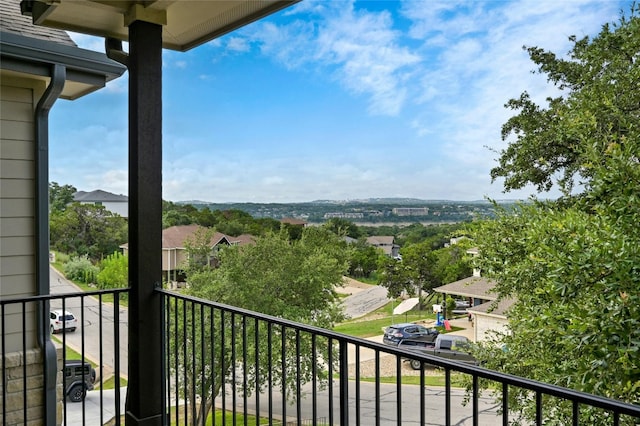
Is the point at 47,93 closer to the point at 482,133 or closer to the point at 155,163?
the point at 155,163

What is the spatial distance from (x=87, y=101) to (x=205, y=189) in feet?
21.7

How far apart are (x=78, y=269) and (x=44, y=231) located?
7234 millimetres

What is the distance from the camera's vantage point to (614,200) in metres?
4.79

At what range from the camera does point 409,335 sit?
16172 millimetres

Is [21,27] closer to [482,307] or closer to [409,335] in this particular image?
[482,307]

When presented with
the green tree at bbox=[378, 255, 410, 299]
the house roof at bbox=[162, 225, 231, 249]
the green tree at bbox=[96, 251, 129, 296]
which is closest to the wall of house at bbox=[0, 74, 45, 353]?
the green tree at bbox=[96, 251, 129, 296]

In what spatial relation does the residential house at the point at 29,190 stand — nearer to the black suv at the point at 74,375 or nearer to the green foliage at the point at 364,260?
the black suv at the point at 74,375

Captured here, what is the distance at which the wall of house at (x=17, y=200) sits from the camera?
2928mm

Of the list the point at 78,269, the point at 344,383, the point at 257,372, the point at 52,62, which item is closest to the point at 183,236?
the point at 78,269

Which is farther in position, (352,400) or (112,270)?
(352,400)

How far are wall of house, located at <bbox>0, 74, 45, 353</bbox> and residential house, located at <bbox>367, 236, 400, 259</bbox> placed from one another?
14311 millimetres

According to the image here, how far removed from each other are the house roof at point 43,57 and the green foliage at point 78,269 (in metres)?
6.40

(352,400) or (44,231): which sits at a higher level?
(44,231)

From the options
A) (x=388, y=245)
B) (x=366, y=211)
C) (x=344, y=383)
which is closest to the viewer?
(x=344, y=383)
